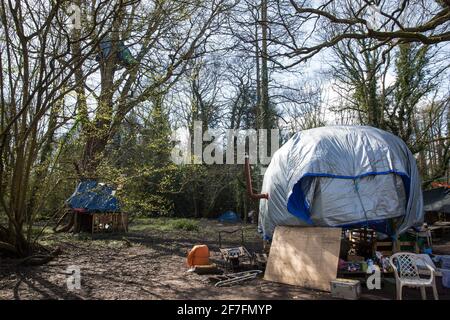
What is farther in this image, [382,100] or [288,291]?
[382,100]

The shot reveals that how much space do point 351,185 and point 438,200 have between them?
37.7 feet

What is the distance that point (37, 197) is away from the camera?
981 cm

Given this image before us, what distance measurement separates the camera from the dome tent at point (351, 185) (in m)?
8.18

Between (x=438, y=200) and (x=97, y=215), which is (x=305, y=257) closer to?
(x=97, y=215)

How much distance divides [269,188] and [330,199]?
1.88m

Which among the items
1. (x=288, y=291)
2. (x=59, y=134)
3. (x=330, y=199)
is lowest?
(x=288, y=291)

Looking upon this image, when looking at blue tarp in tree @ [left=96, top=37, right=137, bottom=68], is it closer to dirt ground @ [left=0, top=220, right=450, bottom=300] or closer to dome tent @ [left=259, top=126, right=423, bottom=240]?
dome tent @ [left=259, top=126, right=423, bottom=240]

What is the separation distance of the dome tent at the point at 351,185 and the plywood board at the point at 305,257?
0.45 meters

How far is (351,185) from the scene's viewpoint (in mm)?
8305

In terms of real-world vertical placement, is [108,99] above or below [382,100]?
below

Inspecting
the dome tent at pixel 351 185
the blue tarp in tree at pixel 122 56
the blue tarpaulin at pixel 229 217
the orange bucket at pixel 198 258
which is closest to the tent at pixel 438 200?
the dome tent at pixel 351 185

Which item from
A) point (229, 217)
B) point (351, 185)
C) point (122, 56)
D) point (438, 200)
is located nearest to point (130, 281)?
point (351, 185)
